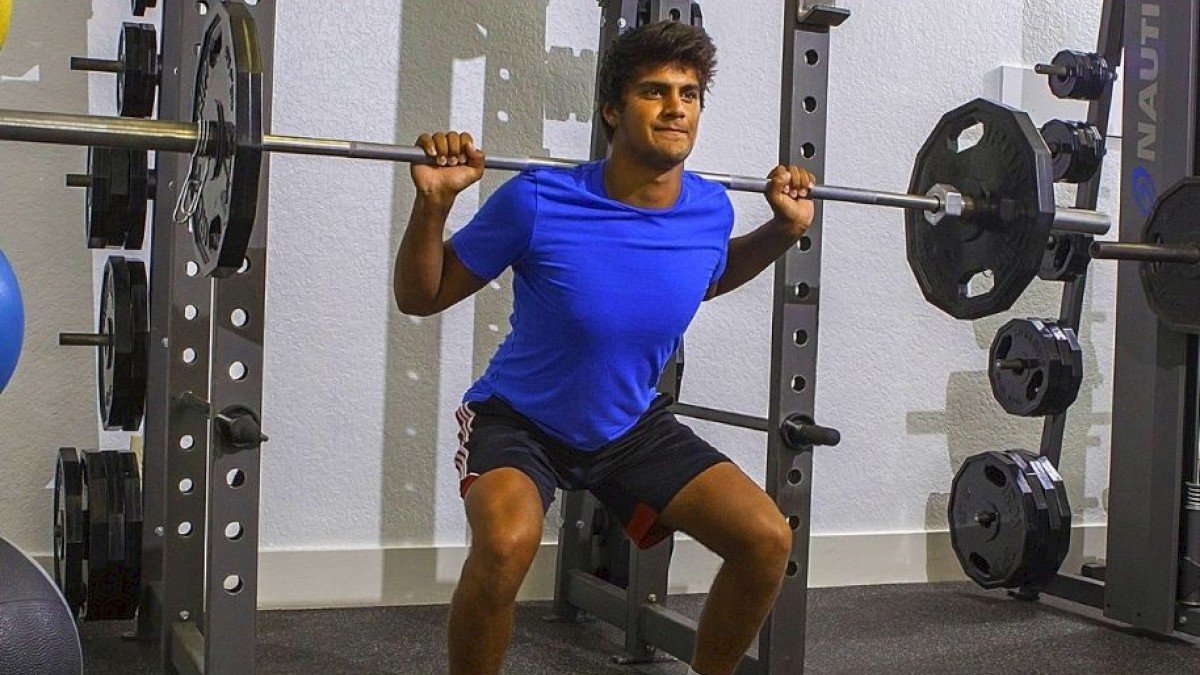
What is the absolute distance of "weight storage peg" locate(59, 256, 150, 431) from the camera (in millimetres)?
2443

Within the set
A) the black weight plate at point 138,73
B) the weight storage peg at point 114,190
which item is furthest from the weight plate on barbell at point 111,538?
the black weight plate at point 138,73

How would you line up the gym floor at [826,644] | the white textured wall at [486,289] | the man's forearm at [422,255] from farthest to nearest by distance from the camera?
the white textured wall at [486,289] < the gym floor at [826,644] < the man's forearm at [422,255]

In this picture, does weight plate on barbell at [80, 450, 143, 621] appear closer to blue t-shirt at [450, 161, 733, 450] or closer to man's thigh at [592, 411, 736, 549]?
blue t-shirt at [450, 161, 733, 450]

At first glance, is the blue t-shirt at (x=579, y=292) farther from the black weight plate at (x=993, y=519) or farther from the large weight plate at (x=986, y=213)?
the black weight plate at (x=993, y=519)

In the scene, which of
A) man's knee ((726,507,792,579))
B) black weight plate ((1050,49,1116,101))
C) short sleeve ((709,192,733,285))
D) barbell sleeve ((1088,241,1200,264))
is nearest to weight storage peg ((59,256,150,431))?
short sleeve ((709,192,733,285))

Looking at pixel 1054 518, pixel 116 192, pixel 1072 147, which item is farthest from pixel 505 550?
pixel 1072 147

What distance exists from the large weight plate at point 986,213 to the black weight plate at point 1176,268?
2.01 ft

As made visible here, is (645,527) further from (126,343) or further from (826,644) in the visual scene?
(126,343)

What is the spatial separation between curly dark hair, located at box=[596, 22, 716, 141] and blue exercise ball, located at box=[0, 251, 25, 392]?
99 cm

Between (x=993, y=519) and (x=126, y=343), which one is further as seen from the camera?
(x=993, y=519)

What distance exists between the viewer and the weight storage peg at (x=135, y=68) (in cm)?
244

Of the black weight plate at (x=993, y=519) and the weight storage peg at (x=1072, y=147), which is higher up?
the weight storage peg at (x=1072, y=147)

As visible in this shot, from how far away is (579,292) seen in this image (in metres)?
1.95

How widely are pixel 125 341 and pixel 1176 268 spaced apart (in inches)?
87.6
